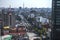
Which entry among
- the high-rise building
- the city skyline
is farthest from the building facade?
the high-rise building

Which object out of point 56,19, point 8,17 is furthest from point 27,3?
point 56,19

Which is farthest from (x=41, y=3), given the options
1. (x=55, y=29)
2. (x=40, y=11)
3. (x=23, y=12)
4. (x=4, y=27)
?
(x=4, y=27)

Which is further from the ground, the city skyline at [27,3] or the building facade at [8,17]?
the city skyline at [27,3]

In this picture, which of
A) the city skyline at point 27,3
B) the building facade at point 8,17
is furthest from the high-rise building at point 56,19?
the building facade at point 8,17

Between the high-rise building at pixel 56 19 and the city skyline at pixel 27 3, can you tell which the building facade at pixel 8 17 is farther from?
the high-rise building at pixel 56 19

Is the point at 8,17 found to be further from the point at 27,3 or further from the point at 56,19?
the point at 56,19

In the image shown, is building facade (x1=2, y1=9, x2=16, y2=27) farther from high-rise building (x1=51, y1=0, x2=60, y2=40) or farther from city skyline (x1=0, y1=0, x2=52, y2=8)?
high-rise building (x1=51, y1=0, x2=60, y2=40)
